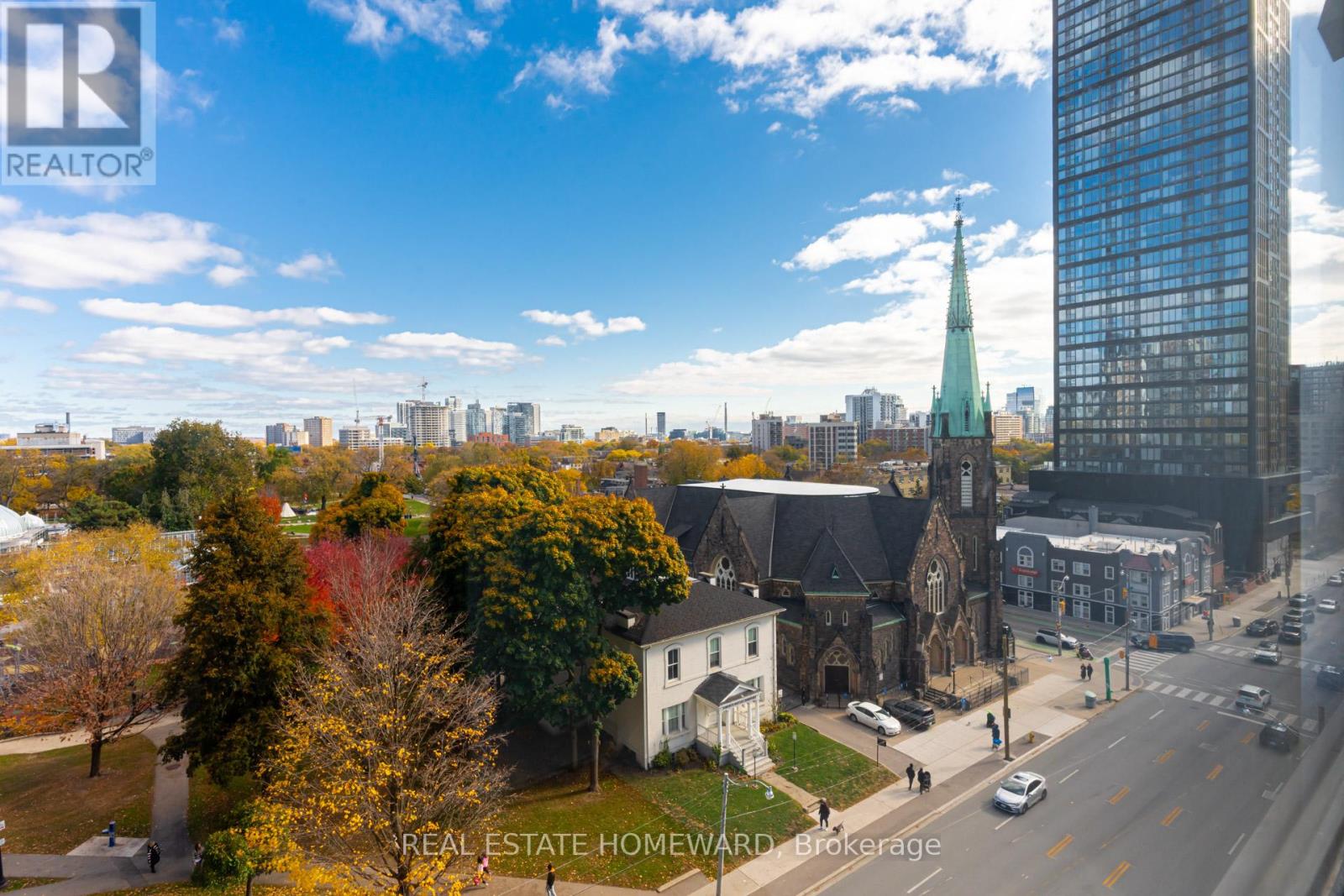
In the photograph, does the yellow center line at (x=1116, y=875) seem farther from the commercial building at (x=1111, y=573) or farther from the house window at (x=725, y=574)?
the commercial building at (x=1111, y=573)

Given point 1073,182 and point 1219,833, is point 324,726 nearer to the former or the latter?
point 1219,833

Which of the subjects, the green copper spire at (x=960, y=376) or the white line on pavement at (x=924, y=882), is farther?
the green copper spire at (x=960, y=376)

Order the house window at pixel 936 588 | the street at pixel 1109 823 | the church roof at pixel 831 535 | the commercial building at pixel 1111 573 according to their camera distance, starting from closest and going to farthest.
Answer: the street at pixel 1109 823
the church roof at pixel 831 535
the house window at pixel 936 588
the commercial building at pixel 1111 573

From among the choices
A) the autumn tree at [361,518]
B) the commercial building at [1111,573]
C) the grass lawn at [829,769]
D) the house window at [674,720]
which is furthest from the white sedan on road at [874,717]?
the autumn tree at [361,518]

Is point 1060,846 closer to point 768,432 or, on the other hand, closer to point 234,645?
point 234,645

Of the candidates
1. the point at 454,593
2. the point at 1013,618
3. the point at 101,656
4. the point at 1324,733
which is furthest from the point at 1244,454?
the point at 101,656

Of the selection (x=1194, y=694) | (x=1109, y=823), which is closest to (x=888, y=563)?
(x=1109, y=823)

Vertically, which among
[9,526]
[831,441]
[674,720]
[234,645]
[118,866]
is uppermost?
[831,441]
